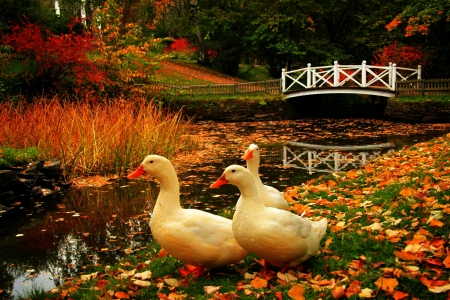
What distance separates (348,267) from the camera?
3.93 metres

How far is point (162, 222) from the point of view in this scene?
412 cm

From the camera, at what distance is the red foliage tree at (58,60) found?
57.0 feet

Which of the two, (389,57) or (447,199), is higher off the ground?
(389,57)

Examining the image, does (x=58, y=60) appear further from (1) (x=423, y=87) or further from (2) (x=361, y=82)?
(1) (x=423, y=87)

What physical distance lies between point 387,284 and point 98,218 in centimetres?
522

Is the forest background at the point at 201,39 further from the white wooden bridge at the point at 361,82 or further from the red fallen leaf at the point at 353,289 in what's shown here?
the red fallen leaf at the point at 353,289

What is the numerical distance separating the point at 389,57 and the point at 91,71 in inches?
581

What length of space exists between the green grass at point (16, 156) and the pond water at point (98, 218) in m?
0.83

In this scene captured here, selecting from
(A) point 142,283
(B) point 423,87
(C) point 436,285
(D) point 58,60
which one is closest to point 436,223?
(C) point 436,285

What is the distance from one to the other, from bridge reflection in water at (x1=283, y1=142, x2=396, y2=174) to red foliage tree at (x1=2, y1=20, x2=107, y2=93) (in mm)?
7926

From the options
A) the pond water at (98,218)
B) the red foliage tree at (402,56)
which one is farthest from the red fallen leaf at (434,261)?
the red foliage tree at (402,56)

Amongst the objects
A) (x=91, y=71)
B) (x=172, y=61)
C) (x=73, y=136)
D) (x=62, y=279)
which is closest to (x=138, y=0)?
(x=172, y=61)

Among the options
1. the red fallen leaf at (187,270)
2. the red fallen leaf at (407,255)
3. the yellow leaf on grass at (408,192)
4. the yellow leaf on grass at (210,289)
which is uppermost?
the yellow leaf on grass at (408,192)

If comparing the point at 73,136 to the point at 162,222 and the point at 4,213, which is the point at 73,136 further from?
the point at 162,222
